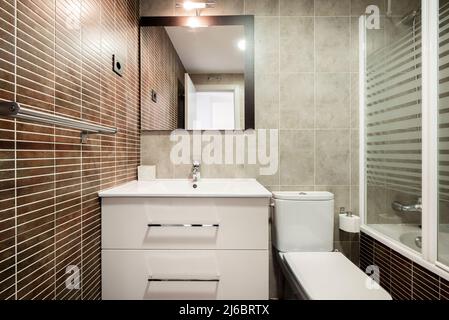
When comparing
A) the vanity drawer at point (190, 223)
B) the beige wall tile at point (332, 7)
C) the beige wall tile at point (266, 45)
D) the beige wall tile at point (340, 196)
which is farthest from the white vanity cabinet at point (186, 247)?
the beige wall tile at point (332, 7)

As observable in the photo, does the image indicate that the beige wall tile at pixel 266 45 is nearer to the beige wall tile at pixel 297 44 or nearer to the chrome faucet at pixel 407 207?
the beige wall tile at pixel 297 44

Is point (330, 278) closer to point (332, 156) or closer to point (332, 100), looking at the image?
point (332, 156)

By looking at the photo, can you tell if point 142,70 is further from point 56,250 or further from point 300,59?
point 56,250

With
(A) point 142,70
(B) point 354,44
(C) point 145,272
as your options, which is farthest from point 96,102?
(B) point 354,44

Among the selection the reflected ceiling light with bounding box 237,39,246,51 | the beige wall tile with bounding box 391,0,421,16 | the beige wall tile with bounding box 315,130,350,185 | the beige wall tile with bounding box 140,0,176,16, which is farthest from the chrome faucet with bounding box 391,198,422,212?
the beige wall tile with bounding box 140,0,176,16

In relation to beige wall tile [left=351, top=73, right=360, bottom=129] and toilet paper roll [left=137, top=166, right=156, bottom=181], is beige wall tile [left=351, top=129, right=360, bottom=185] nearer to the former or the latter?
beige wall tile [left=351, top=73, right=360, bottom=129]

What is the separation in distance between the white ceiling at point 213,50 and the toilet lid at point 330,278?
1276 millimetres

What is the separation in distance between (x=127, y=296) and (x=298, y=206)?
3.49ft

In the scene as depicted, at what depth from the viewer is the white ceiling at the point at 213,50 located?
164 cm

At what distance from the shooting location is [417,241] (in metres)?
1.25

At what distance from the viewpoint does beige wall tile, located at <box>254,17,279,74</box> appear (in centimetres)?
166

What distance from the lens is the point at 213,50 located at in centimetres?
164

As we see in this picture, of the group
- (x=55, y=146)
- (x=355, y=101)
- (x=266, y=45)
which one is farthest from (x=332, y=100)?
(x=55, y=146)

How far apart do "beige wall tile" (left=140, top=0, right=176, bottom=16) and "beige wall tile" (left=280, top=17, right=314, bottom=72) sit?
31.2 inches
